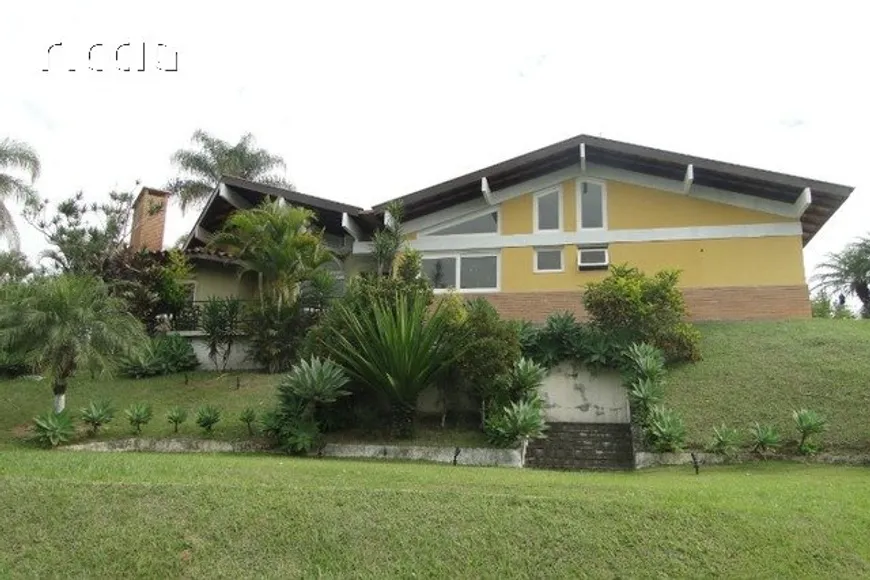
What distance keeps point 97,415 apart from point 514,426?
718 cm

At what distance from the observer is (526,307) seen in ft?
60.7

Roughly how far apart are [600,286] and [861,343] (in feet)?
17.4

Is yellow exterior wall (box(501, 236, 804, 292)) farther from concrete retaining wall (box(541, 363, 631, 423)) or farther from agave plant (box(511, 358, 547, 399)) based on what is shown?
agave plant (box(511, 358, 547, 399))

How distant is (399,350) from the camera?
37.5ft

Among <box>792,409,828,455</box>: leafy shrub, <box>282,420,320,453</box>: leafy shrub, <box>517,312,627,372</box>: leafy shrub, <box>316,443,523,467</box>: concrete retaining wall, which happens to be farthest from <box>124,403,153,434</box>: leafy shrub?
<box>792,409,828,455</box>: leafy shrub

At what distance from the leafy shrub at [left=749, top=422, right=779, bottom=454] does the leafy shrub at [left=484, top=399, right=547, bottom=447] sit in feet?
10.8

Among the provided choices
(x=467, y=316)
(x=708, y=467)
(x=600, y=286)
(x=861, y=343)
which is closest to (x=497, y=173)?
(x=600, y=286)

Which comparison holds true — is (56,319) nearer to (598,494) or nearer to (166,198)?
(598,494)

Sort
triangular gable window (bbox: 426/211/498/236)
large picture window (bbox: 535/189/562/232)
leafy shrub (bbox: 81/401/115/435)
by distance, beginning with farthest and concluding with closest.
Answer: triangular gable window (bbox: 426/211/498/236)
large picture window (bbox: 535/189/562/232)
leafy shrub (bbox: 81/401/115/435)

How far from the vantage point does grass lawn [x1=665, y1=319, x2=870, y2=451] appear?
1100 cm

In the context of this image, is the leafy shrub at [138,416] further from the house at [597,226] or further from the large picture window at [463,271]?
the large picture window at [463,271]

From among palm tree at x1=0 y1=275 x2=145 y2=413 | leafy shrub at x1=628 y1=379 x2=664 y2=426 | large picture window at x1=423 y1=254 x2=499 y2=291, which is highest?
large picture window at x1=423 y1=254 x2=499 y2=291

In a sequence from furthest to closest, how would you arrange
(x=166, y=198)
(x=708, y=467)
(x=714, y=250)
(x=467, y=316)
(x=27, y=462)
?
(x=166, y=198) < (x=714, y=250) < (x=467, y=316) < (x=708, y=467) < (x=27, y=462)

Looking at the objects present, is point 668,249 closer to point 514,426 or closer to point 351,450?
point 514,426
